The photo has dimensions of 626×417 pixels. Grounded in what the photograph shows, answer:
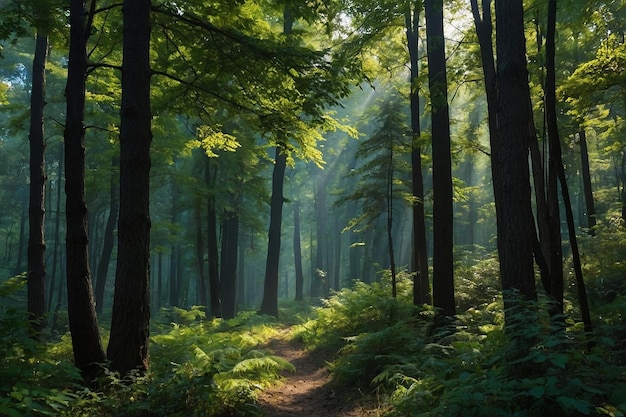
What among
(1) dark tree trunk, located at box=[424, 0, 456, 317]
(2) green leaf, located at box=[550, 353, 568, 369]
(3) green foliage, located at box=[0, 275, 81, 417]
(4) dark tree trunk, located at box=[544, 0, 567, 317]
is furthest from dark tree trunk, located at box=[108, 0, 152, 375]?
(4) dark tree trunk, located at box=[544, 0, 567, 317]

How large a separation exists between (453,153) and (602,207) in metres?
19.1

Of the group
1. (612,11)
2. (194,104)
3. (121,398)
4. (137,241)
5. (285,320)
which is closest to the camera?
(121,398)

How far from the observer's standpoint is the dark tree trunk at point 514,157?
5703 mm

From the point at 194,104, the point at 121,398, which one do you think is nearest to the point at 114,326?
the point at 121,398

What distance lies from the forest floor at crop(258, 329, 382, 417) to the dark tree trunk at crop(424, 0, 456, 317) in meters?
3.01

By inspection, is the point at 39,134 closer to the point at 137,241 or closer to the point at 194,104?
the point at 194,104

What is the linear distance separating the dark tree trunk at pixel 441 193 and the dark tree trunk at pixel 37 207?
9.01m

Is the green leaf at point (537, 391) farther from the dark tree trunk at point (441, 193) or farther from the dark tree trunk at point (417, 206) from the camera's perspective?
the dark tree trunk at point (417, 206)

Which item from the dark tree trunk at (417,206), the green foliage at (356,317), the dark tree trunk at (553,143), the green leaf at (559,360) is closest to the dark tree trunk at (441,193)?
the green foliage at (356,317)

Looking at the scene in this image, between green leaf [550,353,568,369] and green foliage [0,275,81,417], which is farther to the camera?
green foliage [0,275,81,417]

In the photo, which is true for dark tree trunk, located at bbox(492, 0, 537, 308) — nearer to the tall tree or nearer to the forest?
the forest

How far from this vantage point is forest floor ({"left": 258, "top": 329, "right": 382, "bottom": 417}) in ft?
21.8

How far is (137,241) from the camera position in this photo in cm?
636

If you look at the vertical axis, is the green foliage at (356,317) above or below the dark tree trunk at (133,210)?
below
